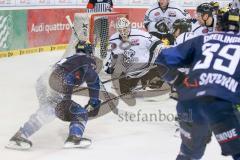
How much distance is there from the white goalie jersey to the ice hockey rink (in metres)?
0.37

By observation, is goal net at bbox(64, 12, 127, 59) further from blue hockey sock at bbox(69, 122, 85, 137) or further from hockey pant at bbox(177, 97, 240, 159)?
hockey pant at bbox(177, 97, 240, 159)

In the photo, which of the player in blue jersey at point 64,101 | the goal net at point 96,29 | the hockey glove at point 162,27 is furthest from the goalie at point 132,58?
the player in blue jersey at point 64,101

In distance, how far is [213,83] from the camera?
9.61 feet

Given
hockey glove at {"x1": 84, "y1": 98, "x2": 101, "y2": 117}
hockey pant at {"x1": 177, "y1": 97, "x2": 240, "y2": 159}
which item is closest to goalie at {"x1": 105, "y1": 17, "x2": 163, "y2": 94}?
hockey glove at {"x1": 84, "y1": 98, "x2": 101, "y2": 117}

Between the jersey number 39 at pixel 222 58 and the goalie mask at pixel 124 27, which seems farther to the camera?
the goalie mask at pixel 124 27

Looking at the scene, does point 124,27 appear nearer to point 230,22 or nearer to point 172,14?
point 172,14

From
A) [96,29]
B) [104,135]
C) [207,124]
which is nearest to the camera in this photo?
[207,124]

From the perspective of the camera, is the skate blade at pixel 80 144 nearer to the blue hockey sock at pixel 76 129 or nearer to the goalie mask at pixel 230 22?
the blue hockey sock at pixel 76 129

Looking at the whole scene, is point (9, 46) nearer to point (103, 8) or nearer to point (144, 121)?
point (103, 8)

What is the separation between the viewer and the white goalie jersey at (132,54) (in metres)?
6.80

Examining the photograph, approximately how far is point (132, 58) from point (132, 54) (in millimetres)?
71

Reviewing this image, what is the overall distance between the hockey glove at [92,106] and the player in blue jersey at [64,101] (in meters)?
0.47

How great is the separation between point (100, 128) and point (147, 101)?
1529mm

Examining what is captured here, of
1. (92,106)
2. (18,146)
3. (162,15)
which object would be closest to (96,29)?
(162,15)
